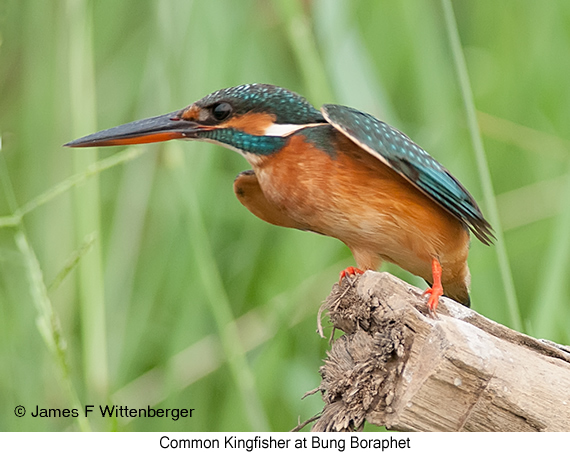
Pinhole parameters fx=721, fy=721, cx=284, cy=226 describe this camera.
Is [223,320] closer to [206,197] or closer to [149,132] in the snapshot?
[149,132]

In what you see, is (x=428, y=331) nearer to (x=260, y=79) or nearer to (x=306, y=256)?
(x=306, y=256)

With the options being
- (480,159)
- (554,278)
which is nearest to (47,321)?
(480,159)

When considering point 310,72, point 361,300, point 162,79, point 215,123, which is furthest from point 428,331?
point 162,79

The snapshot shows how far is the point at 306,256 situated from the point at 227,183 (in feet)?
1.54

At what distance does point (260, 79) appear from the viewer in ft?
7.29

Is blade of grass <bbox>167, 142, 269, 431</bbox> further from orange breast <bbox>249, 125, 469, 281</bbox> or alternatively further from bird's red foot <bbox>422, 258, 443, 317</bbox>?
bird's red foot <bbox>422, 258, 443, 317</bbox>

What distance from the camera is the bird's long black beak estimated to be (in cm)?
140

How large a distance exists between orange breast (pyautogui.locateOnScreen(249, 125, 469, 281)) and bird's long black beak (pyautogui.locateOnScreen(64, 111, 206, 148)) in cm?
16

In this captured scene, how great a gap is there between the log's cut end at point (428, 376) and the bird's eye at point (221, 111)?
1.64 ft

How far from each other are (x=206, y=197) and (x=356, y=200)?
28.0 inches

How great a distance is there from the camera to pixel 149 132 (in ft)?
4.66

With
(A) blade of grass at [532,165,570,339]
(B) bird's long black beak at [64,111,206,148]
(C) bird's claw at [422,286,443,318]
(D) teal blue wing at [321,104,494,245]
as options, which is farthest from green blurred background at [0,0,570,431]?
(C) bird's claw at [422,286,443,318]

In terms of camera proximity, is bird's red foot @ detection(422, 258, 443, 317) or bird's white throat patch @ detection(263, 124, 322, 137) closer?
bird's red foot @ detection(422, 258, 443, 317)
